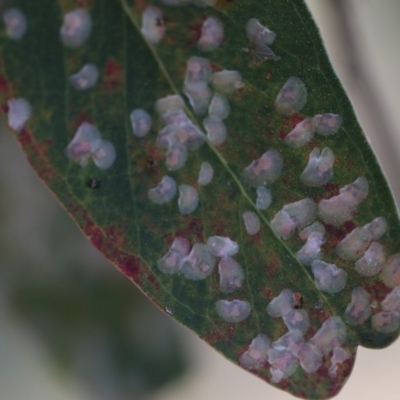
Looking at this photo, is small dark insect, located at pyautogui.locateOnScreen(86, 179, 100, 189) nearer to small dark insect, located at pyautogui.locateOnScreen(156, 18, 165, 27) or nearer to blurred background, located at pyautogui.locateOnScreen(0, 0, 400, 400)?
small dark insect, located at pyautogui.locateOnScreen(156, 18, 165, 27)

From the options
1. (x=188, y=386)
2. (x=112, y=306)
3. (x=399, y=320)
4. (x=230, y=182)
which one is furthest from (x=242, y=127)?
(x=188, y=386)

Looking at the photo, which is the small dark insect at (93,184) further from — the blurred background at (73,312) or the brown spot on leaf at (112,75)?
the blurred background at (73,312)

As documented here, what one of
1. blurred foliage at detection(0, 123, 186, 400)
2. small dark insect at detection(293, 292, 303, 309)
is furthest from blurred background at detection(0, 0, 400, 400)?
small dark insect at detection(293, 292, 303, 309)

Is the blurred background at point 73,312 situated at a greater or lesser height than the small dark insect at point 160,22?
lesser

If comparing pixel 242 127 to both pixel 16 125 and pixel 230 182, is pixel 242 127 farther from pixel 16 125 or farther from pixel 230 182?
pixel 16 125

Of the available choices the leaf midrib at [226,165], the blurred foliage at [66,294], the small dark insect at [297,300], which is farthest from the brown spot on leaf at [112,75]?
the blurred foliage at [66,294]

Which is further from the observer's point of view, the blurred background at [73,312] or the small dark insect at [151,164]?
the blurred background at [73,312]

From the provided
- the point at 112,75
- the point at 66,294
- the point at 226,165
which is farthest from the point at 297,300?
the point at 66,294
